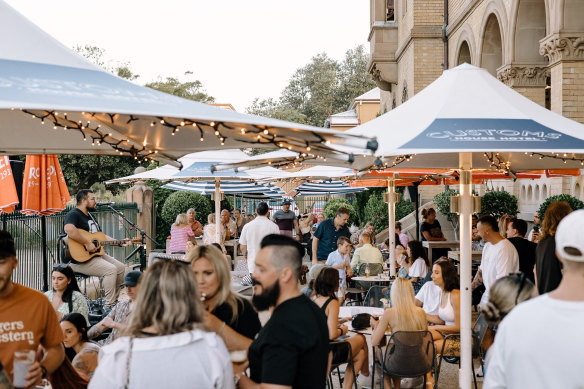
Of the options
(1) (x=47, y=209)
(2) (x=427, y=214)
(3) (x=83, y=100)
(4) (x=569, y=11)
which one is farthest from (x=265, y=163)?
(2) (x=427, y=214)

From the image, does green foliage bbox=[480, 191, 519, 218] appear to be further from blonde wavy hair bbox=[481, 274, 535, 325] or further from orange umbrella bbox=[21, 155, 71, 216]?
blonde wavy hair bbox=[481, 274, 535, 325]

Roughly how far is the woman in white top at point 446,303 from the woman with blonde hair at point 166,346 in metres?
4.62

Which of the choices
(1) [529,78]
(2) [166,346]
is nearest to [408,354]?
(2) [166,346]

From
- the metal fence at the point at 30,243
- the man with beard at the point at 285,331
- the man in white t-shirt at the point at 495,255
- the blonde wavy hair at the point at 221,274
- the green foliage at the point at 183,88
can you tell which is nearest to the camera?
the man with beard at the point at 285,331

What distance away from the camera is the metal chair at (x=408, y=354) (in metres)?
6.52

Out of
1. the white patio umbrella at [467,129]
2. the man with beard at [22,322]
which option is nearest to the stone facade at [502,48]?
the white patio umbrella at [467,129]

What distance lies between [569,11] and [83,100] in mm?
10766

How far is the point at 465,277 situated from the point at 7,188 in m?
5.55

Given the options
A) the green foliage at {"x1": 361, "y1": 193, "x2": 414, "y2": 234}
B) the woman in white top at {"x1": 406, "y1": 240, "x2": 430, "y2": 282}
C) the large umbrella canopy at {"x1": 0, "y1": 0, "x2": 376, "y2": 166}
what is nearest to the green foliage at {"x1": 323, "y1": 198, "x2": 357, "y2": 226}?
the green foliage at {"x1": 361, "y1": 193, "x2": 414, "y2": 234}

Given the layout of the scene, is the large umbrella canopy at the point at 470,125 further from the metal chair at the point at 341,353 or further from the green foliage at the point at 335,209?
the green foliage at the point at 335,209

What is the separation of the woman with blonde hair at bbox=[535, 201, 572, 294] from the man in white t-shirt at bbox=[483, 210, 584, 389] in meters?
3.64

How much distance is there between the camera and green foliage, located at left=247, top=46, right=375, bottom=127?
72.6 metres

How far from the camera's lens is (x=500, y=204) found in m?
15.8

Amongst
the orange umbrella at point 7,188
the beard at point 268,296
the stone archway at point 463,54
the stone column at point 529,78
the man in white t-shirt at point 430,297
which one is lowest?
the man in white t-shirt at point 430,297
